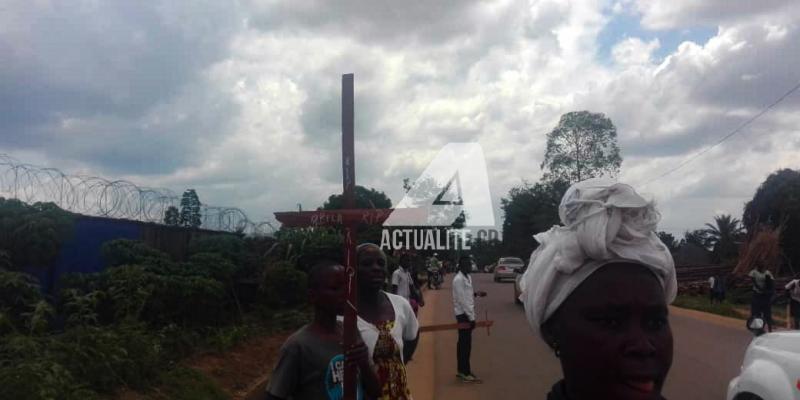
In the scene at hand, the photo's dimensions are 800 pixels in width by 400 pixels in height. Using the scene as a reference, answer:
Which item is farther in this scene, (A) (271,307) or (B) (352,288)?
(A) (271,307)

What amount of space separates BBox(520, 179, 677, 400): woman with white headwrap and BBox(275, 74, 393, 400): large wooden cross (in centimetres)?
84

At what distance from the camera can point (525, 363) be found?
11.0 metres

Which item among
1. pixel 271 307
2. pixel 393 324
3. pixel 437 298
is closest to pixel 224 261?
pixel 271 307

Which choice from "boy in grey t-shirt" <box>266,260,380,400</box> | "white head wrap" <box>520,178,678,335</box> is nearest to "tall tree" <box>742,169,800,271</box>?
"boy in grey t-shirt" <box>266,260,380,400</box>

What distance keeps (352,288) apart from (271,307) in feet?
34.6

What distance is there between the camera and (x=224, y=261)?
37.7 ft

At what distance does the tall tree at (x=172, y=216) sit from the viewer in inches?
429

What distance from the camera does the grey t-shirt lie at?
300 centimetres

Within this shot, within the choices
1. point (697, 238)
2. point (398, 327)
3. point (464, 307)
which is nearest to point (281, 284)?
point (464, 307)

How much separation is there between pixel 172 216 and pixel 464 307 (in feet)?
17.2

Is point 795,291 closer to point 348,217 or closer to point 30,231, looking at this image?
point 30,231

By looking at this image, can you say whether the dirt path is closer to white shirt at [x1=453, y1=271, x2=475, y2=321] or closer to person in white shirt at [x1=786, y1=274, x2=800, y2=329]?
white shirt at [x1=453, y1=271, x2=475, y2=321]

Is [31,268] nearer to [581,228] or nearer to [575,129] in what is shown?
[581,228]

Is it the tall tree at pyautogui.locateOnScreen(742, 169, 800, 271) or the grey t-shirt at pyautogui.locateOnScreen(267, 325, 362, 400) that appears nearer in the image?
the grey t-shirt at pyautogui.locateOnScreen(267, 325, 362, 400)
